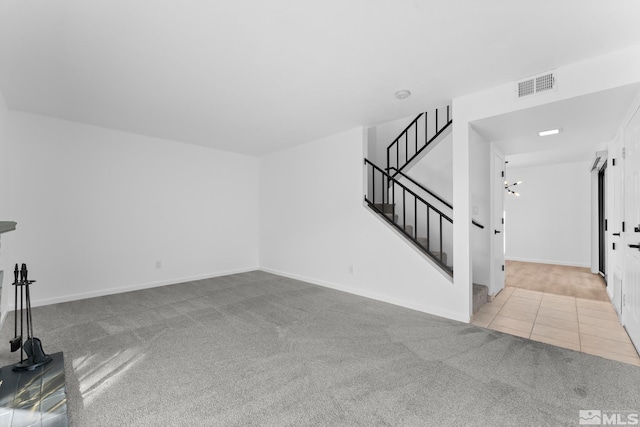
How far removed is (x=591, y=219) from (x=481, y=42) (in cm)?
632

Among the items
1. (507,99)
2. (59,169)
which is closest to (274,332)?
(507,99)

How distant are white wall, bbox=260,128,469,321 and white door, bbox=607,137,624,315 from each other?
6.34 feet

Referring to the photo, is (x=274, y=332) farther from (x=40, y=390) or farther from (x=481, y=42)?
(x=481, y=42)

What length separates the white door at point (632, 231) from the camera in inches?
99.0

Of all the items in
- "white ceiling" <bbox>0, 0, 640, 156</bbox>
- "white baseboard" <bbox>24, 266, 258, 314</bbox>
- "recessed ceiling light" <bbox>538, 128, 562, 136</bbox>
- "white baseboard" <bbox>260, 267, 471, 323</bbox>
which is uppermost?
"white ceiling" <bbox>0, 0, 640, 156</bbox>

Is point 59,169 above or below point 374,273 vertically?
above

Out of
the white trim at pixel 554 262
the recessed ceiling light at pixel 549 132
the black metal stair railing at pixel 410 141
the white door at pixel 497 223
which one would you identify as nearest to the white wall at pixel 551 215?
the white trim at pixel 554 262

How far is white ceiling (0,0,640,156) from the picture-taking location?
1.88 meters

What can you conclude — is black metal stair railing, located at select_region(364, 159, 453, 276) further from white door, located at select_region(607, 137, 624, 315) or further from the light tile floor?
white door, located at select_region(607, 137, 624, 315)

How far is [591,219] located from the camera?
6.28 m

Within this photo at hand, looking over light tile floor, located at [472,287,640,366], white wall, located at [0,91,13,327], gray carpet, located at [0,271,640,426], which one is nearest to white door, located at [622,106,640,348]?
light tile floor, located at [472,287,640,366]

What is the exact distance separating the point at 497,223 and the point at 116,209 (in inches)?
225

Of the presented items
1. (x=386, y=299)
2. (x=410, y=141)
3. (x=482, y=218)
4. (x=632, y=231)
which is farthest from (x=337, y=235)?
(x=632, y=231)

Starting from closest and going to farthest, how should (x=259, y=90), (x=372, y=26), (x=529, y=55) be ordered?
(x=372, y=26), (x=529, y=55), (x=259, y=90)
